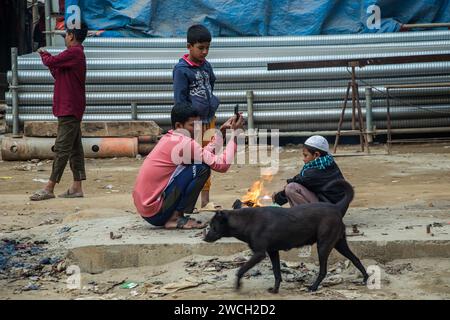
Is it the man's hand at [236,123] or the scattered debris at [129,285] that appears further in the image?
the man's hand at [236,123]

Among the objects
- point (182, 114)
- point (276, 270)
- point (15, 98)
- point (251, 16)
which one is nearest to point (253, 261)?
point (276, 270)

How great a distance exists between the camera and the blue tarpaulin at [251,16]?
1421 centimetres

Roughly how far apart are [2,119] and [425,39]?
28.4ft

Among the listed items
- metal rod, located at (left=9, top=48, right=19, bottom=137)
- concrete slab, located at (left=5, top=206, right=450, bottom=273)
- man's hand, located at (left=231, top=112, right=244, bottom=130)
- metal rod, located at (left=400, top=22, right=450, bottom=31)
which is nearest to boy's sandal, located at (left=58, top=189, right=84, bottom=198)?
concrete slab, located at (left=5, top=206, right=450, bottom=273)

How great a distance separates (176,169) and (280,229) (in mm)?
1426

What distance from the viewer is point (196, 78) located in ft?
24.5

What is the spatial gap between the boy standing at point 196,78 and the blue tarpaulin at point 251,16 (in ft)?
22.4

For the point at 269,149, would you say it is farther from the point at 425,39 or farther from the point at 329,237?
the point at 329,237

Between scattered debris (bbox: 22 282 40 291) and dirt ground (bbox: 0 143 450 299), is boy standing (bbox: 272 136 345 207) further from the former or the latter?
scattered debris (bbox: 22 282 40 291)

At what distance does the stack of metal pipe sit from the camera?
528 inches

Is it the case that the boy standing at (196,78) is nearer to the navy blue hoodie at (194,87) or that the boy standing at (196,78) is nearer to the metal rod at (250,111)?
the navy blue hoodie at (194,87)

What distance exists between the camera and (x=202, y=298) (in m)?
5.54

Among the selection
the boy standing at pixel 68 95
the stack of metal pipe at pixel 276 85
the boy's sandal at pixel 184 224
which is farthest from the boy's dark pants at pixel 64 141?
the stack of metal pipe at pixel 276 85
